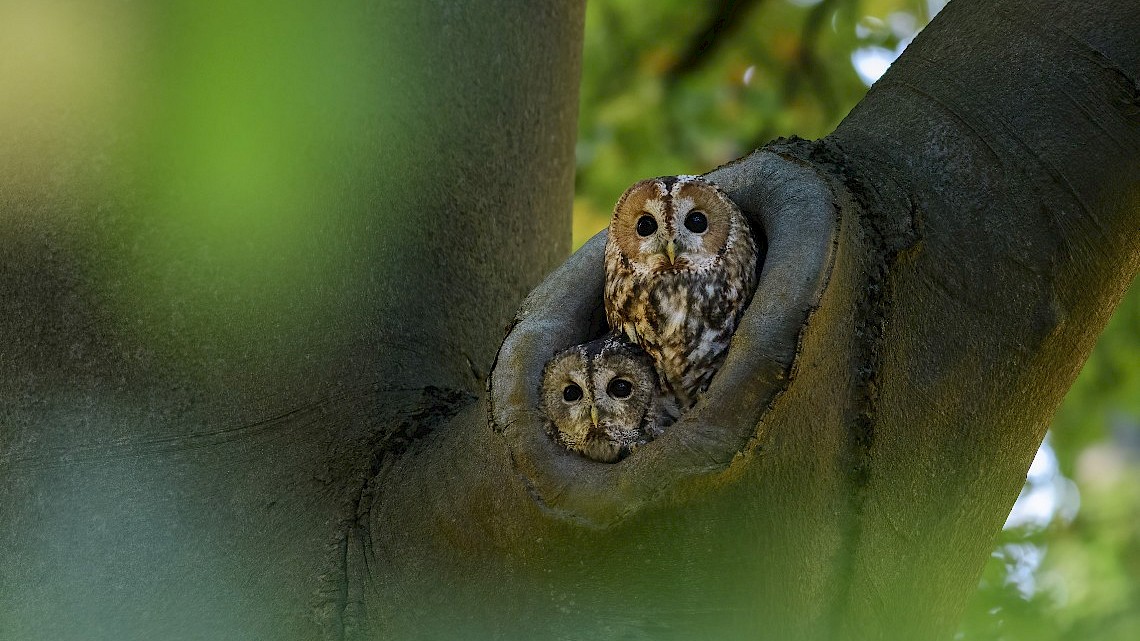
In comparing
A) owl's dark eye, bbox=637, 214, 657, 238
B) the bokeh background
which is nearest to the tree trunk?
owl's dark eye, bbox=637, 214, 657, 238

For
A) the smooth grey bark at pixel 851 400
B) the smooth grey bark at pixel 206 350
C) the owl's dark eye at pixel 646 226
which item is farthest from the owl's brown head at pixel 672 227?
the smooth grey bark at pixel 206 350

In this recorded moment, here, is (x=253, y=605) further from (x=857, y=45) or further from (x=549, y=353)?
(x=857, y=45)

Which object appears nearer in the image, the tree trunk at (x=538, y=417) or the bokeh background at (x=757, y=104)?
the tree trunk at (x=538, y=417)

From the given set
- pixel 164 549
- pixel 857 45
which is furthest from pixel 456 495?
pixel 857 45

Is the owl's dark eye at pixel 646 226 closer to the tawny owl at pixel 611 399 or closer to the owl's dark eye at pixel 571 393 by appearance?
the tawny owl at pixel 611 399

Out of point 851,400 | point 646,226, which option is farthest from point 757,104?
point 851,400

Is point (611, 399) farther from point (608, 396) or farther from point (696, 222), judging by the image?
point (696, 222)
